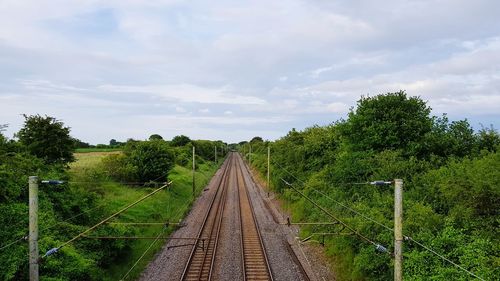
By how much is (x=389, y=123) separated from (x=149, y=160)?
2269 centimetres

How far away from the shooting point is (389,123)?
926 inches

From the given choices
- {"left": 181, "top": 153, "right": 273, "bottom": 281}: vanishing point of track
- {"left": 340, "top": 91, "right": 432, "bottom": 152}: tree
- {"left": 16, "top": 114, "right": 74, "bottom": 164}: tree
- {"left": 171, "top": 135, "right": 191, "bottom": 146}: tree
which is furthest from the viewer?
{"left": 171, "top": 135, "right": 191, "bottom": 146}: tree

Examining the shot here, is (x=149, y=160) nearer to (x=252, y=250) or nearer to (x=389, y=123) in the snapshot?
(x=252, y=250)

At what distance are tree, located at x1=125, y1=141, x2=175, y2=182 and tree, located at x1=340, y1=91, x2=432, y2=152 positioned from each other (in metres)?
19.3

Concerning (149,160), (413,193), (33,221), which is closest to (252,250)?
(413,193)

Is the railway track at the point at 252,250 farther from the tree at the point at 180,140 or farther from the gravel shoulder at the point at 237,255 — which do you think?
the tree at the point at 180,140

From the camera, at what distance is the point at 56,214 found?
1748cm

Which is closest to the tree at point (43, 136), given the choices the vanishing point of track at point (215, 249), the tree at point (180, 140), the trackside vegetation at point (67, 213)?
the trackside vegetation at point (67, 213)

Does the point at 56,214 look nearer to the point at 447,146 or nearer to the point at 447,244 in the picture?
the point at 447,244

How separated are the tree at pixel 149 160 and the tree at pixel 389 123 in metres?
19.3

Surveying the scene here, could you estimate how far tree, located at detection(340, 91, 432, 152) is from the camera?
77.1 ft

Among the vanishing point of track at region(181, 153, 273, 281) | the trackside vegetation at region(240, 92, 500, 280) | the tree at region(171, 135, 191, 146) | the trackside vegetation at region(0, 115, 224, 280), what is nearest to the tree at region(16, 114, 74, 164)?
the trackside vegetation at region(0, 115, 224, 280)

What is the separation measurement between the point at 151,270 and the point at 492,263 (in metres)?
14.1

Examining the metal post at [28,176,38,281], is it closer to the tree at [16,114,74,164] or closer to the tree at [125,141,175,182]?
the tree at [16,114,74,164]
